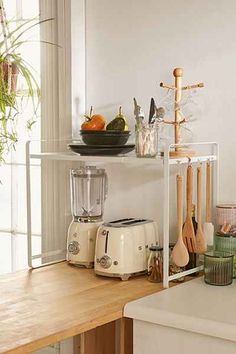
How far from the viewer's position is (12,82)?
3.00 m

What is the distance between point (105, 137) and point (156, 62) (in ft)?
1.32

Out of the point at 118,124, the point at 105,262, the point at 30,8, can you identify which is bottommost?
the point at 105,262

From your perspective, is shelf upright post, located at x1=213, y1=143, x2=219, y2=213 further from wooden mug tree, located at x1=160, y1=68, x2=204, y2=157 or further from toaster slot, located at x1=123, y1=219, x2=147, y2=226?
toaster slot, located at x1=123, y1=219, x2=147, y2=226

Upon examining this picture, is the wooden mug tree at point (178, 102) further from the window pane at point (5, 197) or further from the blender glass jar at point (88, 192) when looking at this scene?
the window pane at point (5, 197)

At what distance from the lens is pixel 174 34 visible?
2.68m

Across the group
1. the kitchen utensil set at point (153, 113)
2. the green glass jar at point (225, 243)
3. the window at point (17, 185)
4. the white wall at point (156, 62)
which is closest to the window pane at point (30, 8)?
the window at point (17, 185)

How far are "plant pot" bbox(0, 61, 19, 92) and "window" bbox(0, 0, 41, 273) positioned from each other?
133 millimetres

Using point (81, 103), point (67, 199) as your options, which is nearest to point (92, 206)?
point (67, 199)

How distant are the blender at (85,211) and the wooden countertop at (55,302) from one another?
0.21 feet

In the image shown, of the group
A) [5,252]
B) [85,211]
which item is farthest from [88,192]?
[5,252]

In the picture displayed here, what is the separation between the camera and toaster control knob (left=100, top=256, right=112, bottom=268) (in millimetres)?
2500

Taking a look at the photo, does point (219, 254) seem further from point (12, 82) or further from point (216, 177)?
point (12, 82)

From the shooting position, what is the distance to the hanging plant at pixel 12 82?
9.75 feet

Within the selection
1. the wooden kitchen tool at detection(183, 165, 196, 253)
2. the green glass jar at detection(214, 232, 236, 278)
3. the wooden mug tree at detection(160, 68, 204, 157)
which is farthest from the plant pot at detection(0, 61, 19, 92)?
the green glass jar at detection(214, 232, 236, 278)
